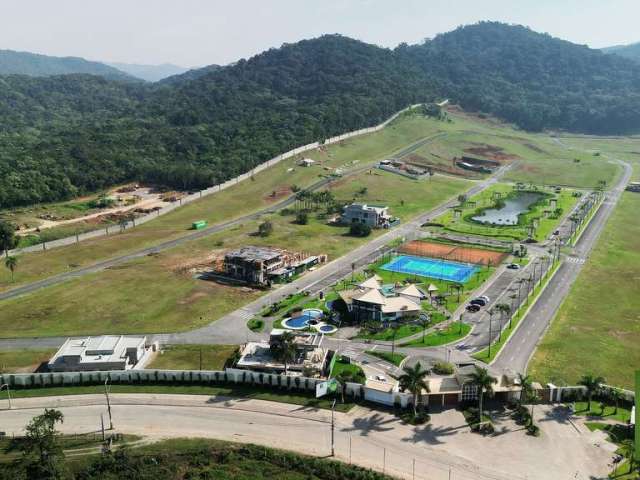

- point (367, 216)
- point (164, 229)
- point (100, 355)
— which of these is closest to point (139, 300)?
point (100, 355)

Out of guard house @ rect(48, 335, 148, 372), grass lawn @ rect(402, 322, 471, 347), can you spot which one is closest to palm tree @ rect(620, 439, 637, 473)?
grass lawn @ rect(402, 322, 471, 347)

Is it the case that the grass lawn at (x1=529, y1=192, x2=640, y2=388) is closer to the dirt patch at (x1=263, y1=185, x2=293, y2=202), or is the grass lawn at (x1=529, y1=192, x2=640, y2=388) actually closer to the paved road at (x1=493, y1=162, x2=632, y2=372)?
the paved road at (x1=493, y1=162, x2=632, y2=372)

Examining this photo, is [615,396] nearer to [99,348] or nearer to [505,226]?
[99,348]

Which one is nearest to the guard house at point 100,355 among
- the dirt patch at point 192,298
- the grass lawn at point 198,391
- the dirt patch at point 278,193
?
the grass lawn at point 198,391

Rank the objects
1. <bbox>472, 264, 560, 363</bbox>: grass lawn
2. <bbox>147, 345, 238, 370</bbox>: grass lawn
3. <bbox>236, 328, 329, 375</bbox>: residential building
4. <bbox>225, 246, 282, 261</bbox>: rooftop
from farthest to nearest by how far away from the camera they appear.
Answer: <bbox>225, 246, 282, 261</bbox>: rooftop < <bbox>472, 264, 560, 363</bbox>: grass lawn < <bbox>147, 345, 238, 370</bbox>: grass lawn < <bbox>236, 328, 329, 375</bbox>: residential building

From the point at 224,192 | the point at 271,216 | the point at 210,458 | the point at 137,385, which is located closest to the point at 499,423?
the point at 210,458

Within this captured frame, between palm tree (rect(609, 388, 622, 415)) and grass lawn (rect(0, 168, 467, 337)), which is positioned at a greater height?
grass lawn (rect(0, 168, 467, 337))
